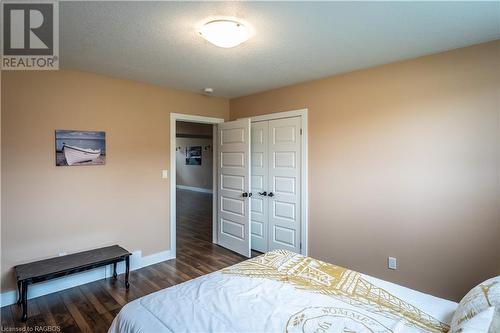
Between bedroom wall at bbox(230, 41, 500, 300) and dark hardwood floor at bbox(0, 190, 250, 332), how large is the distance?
1576 millimetres

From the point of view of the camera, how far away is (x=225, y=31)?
6.32 ft

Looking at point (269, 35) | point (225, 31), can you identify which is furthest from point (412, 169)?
point (225, 31)

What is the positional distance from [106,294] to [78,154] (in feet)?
5.15

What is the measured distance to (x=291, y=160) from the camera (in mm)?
3713

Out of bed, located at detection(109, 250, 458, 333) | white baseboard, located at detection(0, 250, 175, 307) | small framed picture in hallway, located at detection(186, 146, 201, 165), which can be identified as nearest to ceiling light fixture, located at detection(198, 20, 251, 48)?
bed, located at detection(109, 250, 458, 333)

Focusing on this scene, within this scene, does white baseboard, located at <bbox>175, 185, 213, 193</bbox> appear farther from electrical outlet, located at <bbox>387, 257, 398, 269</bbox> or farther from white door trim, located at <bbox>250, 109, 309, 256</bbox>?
electrical outlet, located at <bbox>387, 257, 398, 269</bbox>

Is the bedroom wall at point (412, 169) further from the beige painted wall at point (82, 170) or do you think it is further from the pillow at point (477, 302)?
the beige painted wall at point (82, 170)

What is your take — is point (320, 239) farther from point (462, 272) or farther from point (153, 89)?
point (153, 89)

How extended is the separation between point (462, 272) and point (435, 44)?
2025 millimetres

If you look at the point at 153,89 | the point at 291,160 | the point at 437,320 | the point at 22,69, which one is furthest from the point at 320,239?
the point at 22,69

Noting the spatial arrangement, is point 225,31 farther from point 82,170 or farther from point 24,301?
point 24,301

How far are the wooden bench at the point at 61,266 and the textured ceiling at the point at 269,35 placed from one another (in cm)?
207

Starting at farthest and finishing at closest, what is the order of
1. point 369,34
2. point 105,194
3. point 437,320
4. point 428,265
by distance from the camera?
point 105,194 → point 428,265 → point 369,34 → point 437,320

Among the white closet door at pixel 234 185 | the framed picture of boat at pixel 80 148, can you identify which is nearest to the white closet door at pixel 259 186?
the white closet door at pixel 234 185
